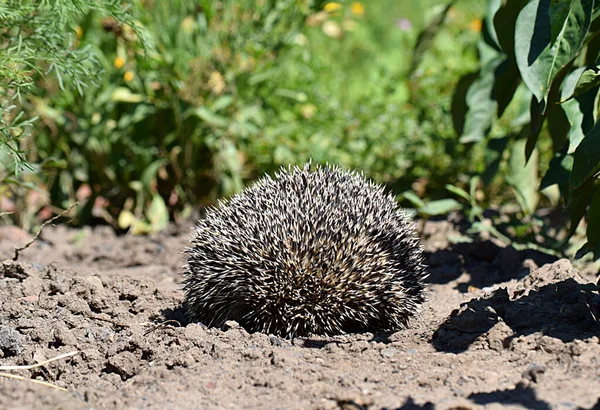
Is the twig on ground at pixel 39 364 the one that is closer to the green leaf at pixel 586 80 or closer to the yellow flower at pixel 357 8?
the green leaf at pixel 586 80

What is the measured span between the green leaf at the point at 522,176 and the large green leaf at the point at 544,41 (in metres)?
2.09

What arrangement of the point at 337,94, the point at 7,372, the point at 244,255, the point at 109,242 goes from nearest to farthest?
1. the point at 7,372
2. the point at 244,255
3. the point at 109,242
4. the point at 337,94

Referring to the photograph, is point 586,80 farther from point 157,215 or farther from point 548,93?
point 157,215

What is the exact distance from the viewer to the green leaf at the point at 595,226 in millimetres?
3777

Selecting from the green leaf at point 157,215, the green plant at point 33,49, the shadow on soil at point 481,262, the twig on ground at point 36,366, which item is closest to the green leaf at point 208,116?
the green leaf at point 157,215

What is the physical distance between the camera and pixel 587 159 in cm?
345

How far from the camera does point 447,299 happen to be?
484 centimetres

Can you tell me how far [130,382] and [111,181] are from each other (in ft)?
13.1

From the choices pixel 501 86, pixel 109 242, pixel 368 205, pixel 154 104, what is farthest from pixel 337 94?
pixel 368 205

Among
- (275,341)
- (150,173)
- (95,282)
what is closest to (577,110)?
(275,341)

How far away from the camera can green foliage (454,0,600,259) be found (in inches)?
138

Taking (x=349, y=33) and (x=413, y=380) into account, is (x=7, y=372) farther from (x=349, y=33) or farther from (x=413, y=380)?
(x=349, y=33)

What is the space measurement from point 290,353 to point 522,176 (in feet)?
9.84

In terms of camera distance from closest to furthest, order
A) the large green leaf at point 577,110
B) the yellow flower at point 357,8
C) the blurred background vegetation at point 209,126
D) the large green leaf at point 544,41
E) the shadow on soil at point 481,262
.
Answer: the large green leaf at point 544,41, the large green leaf at point 577,110, the shadow on soil at point 481,262, the blurred background vegetation at point 209,126, the yellow flower at point 357,8
